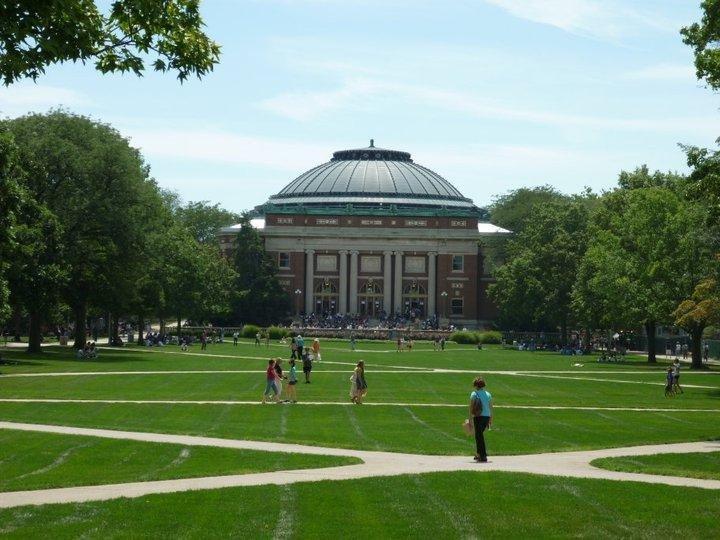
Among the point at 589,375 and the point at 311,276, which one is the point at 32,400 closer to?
the point at 589,375

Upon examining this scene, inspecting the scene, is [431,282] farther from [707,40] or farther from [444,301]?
[707,40]

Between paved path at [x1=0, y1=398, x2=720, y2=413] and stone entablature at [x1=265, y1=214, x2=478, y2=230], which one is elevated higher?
stone entablature at [x1=265, y1=214, x2=478, y2=230]

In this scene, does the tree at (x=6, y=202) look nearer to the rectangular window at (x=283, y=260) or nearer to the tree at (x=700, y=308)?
the tree at (x=700, y=308)

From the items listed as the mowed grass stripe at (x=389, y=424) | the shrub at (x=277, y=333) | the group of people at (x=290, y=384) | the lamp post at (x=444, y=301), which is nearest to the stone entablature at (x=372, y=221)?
the lamp post at (x=444, y=301)

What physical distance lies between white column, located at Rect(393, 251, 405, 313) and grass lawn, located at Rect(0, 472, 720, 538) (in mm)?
141004

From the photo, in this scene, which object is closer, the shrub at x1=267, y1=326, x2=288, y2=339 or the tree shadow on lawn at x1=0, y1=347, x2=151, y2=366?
the tree shadow on lawn at x1=0, y1=347, x2=151, y2=366

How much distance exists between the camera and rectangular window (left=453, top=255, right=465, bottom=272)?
541ft

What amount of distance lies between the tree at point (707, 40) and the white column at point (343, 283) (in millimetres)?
124906

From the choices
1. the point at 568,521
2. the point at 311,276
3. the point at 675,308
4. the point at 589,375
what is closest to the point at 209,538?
the point at 568,521

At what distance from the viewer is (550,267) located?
117750mm

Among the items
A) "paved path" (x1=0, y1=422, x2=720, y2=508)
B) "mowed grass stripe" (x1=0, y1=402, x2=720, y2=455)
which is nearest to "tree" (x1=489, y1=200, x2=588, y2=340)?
"mowed grass stripe" (x1=0, y1=402, x2=720, y2=455)

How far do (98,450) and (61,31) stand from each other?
12375 millimetres

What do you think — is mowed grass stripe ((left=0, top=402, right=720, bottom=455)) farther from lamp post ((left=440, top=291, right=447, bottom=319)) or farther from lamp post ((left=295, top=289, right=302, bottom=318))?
lamp post ((left=440, top=291, right=447, bottom=319))

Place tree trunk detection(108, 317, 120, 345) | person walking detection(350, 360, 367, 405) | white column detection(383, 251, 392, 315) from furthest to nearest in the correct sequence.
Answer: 1. white column detection(383, 251, 392, 315)
2. tree trunk detection(108, 317, 120, 345)
3. person walking detection(350, 360, 367, 405)
